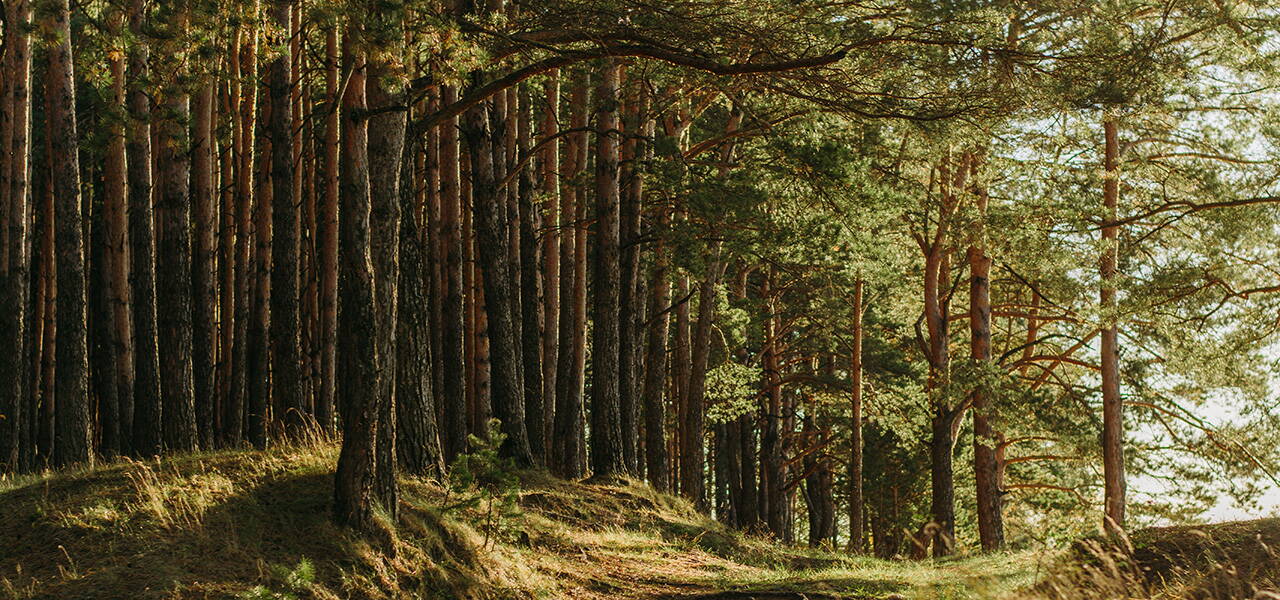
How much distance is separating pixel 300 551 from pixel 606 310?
7.85 meters

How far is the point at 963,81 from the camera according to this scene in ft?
32.1

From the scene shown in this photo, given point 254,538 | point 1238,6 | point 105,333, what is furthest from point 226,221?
point 1238,6

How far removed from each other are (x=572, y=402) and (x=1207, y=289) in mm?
10511

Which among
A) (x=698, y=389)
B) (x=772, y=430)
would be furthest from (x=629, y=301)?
(x=772, y=430)

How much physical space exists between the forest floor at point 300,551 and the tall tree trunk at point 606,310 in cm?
378

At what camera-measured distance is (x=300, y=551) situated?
7.68 metres

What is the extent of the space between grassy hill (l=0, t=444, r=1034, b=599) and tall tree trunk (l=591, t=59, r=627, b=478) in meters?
3.81

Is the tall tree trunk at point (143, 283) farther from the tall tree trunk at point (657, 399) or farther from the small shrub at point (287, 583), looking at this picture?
the tall tree trunk at point (657, 399)

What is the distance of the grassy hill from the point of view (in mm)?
7031

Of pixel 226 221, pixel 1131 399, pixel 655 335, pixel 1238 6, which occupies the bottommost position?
pixel 1131 399

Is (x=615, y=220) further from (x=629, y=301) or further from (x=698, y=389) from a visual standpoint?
(x=698, y=389)

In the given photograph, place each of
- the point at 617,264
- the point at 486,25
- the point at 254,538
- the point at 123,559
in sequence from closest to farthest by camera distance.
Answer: the point at 123,559, the point at 254,538, the point at 486,25, the point at 617,264

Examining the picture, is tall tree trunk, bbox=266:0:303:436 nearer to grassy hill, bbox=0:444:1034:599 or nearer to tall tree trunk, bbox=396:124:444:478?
tall tree trunk, bbox=396:124:444:478

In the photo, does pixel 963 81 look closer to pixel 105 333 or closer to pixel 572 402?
pixel 572 402
